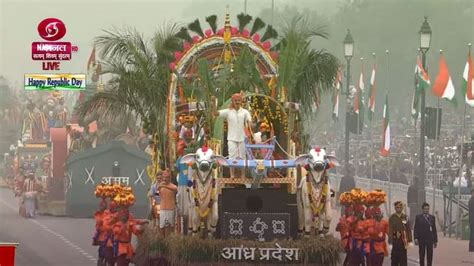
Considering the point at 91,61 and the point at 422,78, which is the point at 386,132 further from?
the point at 91,61

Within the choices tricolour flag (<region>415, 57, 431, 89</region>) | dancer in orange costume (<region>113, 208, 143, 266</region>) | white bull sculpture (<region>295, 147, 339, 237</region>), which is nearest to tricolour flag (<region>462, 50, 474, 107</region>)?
tricolour flag (<region>415, 57, 431, 89</region>)

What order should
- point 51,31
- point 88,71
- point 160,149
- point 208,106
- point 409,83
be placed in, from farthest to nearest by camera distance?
point 409,83 < point 88,71 < point 51,31 < point 160,149 < point 208,106

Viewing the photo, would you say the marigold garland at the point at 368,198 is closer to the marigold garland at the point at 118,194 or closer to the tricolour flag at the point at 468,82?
the marigold garland at the point at 118,194

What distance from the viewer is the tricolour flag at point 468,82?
135ft

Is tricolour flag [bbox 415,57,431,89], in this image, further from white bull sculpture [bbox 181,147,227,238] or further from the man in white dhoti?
white bull sculpture [bbox 181,147,227,238]

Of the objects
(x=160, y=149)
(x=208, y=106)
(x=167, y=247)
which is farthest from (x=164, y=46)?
(x=167, y=247)

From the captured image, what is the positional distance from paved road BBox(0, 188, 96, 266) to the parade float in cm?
390

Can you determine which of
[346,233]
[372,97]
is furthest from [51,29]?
[346,233]

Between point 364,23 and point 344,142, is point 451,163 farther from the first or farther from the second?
point 364,23

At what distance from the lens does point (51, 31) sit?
130 feet

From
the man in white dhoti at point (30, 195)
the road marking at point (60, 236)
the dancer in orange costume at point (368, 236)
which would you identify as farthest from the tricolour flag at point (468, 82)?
the dancer in orange costume at point (368, 236)

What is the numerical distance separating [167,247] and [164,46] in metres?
8.23

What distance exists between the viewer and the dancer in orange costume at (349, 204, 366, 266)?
2970cm

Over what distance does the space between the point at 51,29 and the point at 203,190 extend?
40.2 ft
